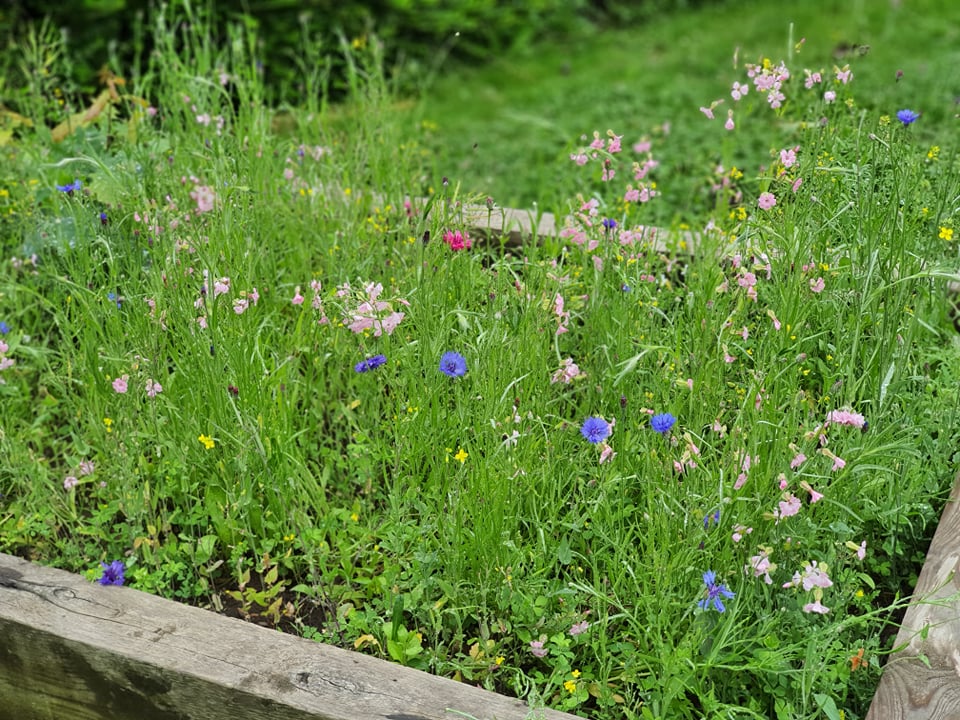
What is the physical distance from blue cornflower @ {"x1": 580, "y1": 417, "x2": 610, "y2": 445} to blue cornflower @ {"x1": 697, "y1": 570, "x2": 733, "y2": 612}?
374mm

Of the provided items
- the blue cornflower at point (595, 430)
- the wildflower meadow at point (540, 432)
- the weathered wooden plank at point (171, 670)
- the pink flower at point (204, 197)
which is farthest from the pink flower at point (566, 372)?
the pink flower at point (204, 197)

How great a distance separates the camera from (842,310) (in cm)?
246

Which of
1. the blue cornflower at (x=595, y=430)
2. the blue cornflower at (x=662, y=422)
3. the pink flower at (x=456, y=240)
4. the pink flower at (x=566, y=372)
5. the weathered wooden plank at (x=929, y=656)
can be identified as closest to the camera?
the weathered wooden plank at (x=929, y=656)

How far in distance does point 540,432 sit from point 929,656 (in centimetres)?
95

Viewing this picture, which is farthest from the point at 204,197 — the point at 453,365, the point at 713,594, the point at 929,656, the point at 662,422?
the point at 929,656

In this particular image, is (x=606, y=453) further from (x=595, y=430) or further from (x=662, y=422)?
(x=662, y=422)

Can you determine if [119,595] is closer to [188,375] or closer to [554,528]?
[188,375]

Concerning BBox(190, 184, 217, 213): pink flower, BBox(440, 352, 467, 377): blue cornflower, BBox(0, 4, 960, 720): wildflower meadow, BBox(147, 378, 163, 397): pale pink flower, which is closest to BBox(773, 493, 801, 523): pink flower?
BBox(0, 4, 960, 720): wildflower meadow

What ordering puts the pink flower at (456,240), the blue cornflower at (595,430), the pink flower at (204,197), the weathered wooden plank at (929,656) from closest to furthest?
the weathered wooden plank at (929,656)
the blue cornflower at (595,430)
the pink flower at (456,240)
the pink flower at (204,197)

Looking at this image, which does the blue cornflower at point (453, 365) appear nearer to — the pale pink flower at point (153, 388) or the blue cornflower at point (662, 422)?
the blue cornflower at point (662, 422)

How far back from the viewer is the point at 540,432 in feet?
8.38

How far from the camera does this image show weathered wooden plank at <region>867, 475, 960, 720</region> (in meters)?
1.96

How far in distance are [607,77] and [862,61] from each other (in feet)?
4.85

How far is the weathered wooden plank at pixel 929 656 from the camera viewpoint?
196 centimetres
